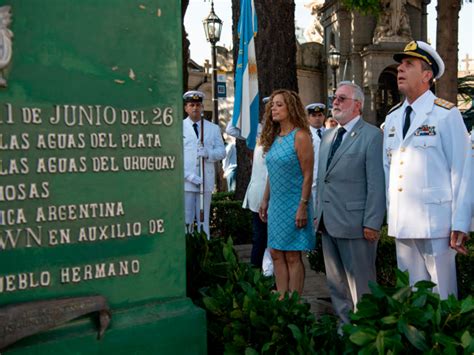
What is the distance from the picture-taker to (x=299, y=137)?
4852 millimetres

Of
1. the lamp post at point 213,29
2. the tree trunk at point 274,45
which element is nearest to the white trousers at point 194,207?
the tree trunk at point 274,45

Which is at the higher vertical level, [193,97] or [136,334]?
[193,97]

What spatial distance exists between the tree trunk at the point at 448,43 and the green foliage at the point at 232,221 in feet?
15.4

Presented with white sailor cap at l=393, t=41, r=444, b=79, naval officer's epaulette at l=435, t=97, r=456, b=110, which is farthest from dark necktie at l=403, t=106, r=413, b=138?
white sailor cap at l=393, t=41, r=444, b=79

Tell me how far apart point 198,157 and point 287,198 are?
305cm

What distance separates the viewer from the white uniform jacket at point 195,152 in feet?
25.4

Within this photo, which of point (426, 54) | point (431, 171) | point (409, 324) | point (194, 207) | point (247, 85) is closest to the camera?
point (409, 324)

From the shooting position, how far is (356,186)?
168 inches

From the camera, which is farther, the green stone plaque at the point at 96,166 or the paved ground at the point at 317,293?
the paved ground at the point at 317,293

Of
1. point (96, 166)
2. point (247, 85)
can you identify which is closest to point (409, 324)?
point (96, 166)

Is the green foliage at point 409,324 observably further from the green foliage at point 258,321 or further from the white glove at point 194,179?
the white glove at point 194,179

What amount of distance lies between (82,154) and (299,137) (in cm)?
241

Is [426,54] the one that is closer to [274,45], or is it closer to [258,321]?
[258,321]

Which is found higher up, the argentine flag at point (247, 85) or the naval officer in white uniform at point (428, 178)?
the argentine flag at point (247, 85)
